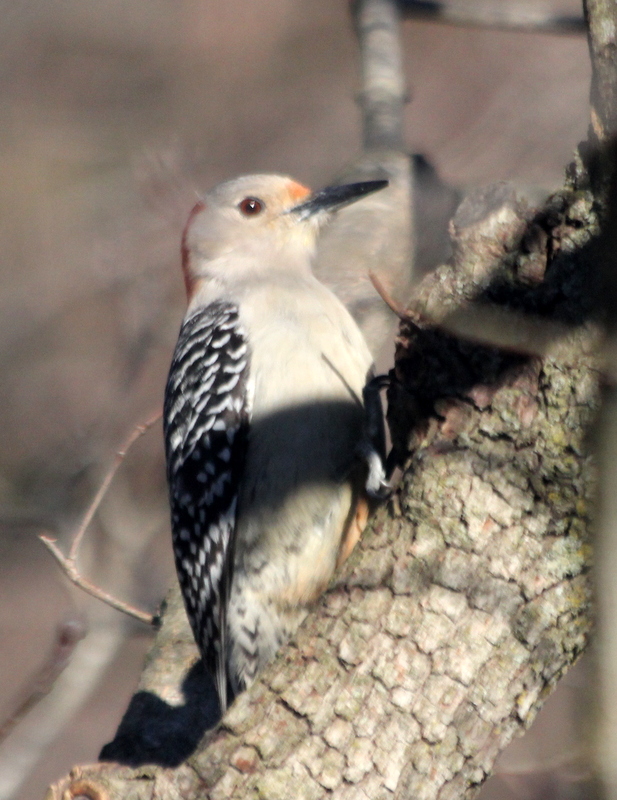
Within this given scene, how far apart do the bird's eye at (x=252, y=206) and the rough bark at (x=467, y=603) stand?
2.30m

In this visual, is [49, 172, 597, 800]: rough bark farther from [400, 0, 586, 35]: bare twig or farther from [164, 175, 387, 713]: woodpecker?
[400, 0, 586, 35]: bare twig

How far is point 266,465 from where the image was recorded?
424cm

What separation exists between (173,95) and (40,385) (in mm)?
4240

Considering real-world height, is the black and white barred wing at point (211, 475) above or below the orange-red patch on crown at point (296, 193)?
below

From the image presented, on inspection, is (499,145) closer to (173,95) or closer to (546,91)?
(546,91)

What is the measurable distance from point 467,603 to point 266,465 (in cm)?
148

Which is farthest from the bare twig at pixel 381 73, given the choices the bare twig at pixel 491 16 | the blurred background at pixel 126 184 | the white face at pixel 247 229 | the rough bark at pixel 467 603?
the rough bark at pixel 467 603

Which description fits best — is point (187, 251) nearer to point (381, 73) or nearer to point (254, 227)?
point (254, 227)

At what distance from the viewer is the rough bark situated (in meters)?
2.94

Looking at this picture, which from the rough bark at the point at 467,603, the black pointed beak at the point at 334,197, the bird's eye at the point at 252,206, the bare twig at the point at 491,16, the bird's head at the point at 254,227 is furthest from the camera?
the bare twig at the point at 491,16

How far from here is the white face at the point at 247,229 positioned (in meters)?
5.18

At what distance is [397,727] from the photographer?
116 inches

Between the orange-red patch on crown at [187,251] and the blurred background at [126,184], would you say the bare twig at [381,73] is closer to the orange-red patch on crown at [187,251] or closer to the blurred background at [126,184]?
the blurred background at [126,184]

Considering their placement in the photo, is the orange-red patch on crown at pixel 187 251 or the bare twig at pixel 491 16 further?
the bare twig at pixel 491 16
